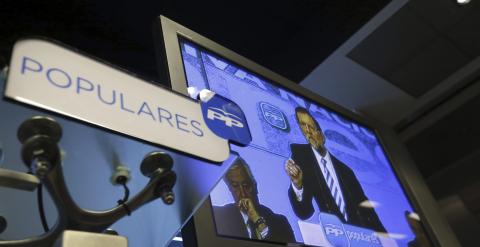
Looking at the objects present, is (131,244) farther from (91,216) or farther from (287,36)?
(287,36)

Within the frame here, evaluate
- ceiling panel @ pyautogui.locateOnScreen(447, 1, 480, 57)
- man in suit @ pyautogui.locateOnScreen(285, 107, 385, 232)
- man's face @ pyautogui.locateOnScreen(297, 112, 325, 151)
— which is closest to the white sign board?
man in suit @ pyautogui.locateOnScreen(285, 107, 385, 232)

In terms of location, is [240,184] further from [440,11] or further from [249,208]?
[440,11]

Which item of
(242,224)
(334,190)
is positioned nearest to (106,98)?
(242,224)

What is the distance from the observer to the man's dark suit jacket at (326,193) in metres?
1.05

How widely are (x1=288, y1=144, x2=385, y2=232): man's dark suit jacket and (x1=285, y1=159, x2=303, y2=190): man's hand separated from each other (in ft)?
0.04

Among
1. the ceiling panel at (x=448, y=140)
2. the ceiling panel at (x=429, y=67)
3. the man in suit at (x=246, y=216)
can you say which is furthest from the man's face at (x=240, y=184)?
the ceiling panel at (x=448, y=140)

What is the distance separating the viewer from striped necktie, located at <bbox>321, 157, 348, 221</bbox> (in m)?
1.15

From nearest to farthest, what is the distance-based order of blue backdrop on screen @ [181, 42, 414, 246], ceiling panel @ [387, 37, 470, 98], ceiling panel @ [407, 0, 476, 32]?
blue backdrop on screen @ [181, 42, 414, 246], ceiling panel @ [407, 0, 476, 32], ceiling panel @ [387, 37, 470, 98]

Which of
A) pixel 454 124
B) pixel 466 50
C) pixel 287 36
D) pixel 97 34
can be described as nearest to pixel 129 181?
pixel 97 34

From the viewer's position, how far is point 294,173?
1100mm

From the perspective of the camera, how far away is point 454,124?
3080 mm

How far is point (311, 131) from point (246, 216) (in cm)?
49

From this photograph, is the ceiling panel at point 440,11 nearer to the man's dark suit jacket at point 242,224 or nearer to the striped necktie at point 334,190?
the striped necktie at point 334,190

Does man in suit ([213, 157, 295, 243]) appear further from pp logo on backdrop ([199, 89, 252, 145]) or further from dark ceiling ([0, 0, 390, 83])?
dark ceiling ([0, 0, 390, 83])
